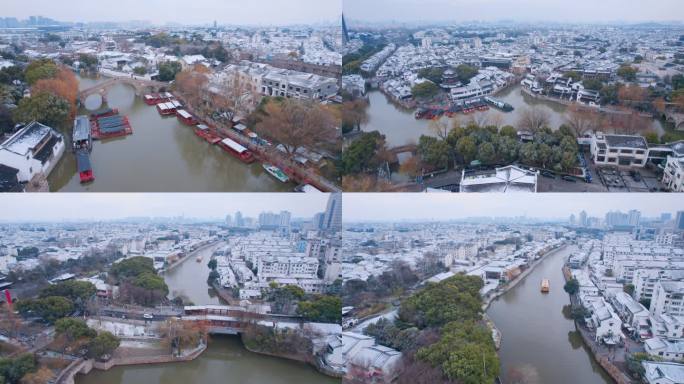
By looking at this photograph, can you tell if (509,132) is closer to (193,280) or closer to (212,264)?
(212,264)

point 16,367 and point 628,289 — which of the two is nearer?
point 16,367

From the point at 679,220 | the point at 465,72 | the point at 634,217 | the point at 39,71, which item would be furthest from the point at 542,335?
the point at 39,71

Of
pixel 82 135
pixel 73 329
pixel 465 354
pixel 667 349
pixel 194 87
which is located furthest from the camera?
pixel 194 87

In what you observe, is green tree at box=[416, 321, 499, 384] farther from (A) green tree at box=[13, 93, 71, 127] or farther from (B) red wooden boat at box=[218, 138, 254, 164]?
(A) green tree at box=[13, 93, 71, 127]

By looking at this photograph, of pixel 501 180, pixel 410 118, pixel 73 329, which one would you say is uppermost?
pixel 410 118

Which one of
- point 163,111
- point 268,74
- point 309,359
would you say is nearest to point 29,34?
point 163,111

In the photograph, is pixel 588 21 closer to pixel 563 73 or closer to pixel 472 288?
pixel 563 73
